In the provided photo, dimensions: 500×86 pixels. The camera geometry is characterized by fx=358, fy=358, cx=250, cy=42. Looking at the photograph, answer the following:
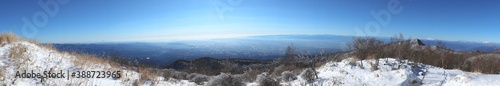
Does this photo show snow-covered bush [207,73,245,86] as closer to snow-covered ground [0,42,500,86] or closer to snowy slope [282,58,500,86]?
snow-covered ground [0,42,500,86]

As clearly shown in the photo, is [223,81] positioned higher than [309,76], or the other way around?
[309,76]

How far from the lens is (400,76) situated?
11.2 m

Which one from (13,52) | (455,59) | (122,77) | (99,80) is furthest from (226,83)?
(455,59)

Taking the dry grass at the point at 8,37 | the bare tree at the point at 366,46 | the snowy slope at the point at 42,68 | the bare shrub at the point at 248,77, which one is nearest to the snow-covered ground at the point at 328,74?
the snowy slope at the point at 42,68

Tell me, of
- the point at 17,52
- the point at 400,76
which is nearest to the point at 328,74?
the point at 400,76

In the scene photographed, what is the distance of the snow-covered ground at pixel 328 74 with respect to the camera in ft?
24.0

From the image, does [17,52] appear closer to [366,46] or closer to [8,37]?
[8,37]

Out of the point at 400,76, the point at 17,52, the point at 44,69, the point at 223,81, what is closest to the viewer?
the point at 44,69

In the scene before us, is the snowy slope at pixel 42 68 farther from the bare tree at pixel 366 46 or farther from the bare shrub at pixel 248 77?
the bare tree at pixel 366 46

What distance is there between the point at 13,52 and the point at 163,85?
3744 mm

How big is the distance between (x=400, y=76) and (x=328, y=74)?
3149mm

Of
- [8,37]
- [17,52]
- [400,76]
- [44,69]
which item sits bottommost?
[400,76]

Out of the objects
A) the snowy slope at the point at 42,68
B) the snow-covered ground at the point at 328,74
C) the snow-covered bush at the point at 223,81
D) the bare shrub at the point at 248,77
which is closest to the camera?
the snowy slope at the point at 42,68

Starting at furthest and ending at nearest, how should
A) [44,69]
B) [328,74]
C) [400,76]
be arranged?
[328,74]
[400,76]
[44,69]
